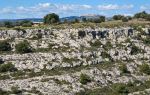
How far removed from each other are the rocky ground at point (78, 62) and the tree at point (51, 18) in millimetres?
29043

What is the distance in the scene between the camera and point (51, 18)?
Result: 6742 inches

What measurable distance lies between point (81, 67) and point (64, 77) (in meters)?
9.49

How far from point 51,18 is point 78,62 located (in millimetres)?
50402

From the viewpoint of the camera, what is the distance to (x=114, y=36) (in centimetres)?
14088

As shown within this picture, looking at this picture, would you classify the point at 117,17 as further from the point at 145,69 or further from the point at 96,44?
the point at 145,69

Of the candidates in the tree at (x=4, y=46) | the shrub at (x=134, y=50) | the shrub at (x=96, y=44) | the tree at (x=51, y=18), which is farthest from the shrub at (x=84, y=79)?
the tree at (x=51, y=18)

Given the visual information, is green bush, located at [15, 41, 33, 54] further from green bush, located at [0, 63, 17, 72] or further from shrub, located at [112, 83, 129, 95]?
shrub, located at [112, 83, 129, 95]

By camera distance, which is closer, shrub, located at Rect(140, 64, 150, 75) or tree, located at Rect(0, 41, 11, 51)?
shrub, located at Rect(140, 64, 150, 75)

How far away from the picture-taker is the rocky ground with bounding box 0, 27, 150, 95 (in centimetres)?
10956

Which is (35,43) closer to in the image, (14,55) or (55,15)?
(14,55)

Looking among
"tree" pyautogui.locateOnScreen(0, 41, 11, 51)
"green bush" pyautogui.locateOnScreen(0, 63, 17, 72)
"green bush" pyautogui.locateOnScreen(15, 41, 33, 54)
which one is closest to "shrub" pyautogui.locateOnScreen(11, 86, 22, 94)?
"green bush" pyautogui.locateOnScreen(0, 63, 17, 72)

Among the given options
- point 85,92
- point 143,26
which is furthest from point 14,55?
point 143,26

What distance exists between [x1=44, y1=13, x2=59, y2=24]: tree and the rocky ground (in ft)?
95.3

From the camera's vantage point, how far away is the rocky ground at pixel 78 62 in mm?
109562
